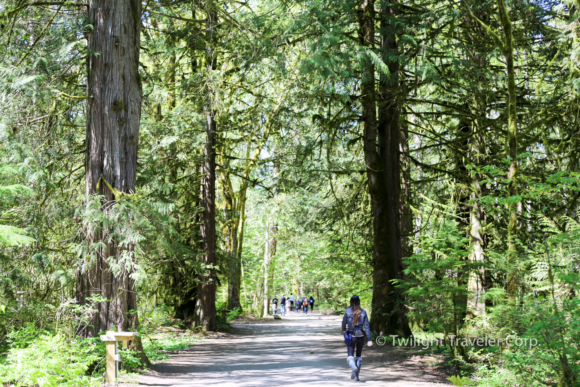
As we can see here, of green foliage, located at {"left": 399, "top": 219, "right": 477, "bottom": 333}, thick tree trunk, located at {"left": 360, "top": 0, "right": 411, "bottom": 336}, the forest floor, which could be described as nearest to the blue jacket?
the forest floor

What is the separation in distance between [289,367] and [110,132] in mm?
6101

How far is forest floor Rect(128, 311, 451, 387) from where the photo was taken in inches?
364

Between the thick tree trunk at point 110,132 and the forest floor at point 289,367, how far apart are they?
Answer: 4.89 feet

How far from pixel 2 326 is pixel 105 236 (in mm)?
2655

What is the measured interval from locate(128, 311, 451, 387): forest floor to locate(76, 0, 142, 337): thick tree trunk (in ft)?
4.89

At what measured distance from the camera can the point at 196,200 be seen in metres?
20.8

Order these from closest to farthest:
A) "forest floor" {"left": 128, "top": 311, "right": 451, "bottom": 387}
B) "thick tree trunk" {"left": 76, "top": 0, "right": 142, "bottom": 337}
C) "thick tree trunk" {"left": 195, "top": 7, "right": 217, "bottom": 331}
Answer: "forest floor" {"left": 128, "top": 311, "right": 451, "bottom": 387}, "thick tree trunk" {"left": 76, "top": 0, "right": 142, "bottom": 337}, "thick tree trunk" {"left": 195, "top": 7, "right": 217, "bottom": 331}

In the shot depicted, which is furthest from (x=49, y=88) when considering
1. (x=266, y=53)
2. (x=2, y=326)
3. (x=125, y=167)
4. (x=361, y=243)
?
(x=361, y=243)

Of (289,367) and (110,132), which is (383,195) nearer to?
(289,367)

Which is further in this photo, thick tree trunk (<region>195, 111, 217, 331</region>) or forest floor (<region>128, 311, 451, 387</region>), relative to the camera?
thick tree trunk (<region>195, 111, 217, 331</region>)

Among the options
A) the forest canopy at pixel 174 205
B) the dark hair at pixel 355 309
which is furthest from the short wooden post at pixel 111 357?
the dark hair at pixel 355 309

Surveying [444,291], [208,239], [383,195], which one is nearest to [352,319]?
[444,291]

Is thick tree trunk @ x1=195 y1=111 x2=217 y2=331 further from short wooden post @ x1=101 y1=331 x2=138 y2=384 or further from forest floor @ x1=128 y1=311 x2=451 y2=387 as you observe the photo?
short wooden post @ x1=101 y1=331 x2=138 y2=384

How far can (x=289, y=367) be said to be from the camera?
11047 millimetres
